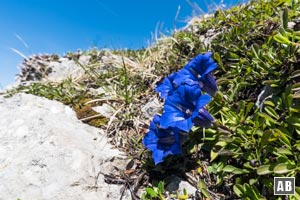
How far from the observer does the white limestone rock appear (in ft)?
7.66

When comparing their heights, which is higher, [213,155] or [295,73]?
[295,73]

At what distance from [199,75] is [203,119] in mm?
342

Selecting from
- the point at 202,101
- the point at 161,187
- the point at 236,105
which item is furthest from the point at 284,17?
the point at 161,187

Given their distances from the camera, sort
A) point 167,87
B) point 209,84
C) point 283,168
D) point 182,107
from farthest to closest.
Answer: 1. point 167,87
2. point 209,84
3. point 182,107
4. point 283,168

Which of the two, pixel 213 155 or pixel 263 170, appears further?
pixel 213 155

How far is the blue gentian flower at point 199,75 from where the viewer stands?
241 cm

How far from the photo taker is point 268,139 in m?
2.07

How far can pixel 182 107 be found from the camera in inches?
89.9

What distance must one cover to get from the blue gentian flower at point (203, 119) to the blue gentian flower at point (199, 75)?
22 centimetres

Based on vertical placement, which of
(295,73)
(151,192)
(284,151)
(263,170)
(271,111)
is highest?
(295,73)

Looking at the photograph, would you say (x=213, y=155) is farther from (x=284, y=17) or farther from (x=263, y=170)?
(x=284, y=17)

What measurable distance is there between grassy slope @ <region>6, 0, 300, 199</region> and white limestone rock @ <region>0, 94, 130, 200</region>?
9.2 inches

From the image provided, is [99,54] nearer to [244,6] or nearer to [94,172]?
[244,6]

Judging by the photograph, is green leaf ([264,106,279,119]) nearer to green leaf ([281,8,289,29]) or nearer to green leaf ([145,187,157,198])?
green leaf ([281,8,289,29])
